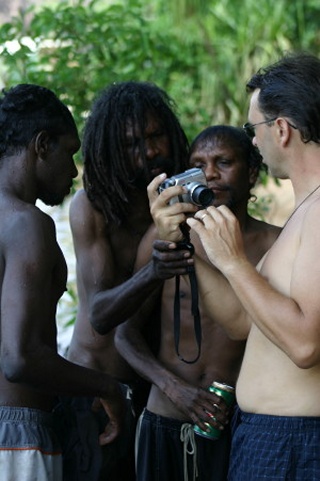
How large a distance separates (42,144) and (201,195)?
0.54 meters

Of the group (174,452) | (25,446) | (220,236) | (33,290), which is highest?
(220,236)

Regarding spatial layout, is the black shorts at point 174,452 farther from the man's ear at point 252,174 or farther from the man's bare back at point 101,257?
the man's ear at point 252,174

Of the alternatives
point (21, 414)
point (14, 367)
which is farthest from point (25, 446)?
point (14, 367)

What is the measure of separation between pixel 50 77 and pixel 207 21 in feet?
12.7

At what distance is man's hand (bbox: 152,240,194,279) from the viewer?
297 centimetres

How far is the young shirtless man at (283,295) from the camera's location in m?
2.46

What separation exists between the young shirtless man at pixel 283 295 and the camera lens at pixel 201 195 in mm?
124

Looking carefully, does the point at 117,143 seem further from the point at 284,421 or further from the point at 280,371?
the point at 284,421

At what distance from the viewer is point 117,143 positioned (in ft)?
11.9

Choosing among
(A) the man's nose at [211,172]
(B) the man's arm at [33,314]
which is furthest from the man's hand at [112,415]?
(A) the man's nose at [211,172]

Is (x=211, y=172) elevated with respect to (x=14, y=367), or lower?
elevated

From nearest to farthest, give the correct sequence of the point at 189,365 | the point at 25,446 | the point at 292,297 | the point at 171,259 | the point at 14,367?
the point at 292,297, the point at 14,367, the point at 25,446, the point at 171,259, the point at 189,365

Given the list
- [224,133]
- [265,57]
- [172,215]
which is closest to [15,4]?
[265,57]

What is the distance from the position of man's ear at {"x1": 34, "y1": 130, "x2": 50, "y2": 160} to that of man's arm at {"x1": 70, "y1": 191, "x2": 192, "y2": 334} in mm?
517
